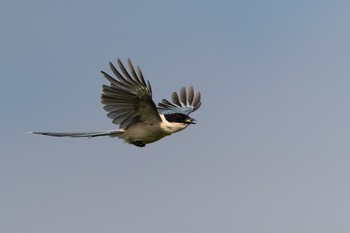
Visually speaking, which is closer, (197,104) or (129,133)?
(129,133)

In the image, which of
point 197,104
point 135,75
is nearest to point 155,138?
point 135,75

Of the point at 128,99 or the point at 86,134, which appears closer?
the point at 128,99

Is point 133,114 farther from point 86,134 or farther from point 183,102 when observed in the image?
point 183,102

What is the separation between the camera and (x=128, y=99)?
1744 centimetres

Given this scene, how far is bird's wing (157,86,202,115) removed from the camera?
2217 centimetres

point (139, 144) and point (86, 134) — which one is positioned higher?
point (86, 134)

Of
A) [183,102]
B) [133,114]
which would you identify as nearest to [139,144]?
[133,114]

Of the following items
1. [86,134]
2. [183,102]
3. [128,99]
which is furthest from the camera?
[183,102]

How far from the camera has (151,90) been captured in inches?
679

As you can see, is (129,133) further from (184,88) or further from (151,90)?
(184,88)

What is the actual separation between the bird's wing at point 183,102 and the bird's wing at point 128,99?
411 cm

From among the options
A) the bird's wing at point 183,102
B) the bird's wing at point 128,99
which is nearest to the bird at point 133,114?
the bird's wing at point 128,99

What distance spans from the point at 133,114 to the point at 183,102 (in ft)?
15.8

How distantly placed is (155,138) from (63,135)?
6.15ft
